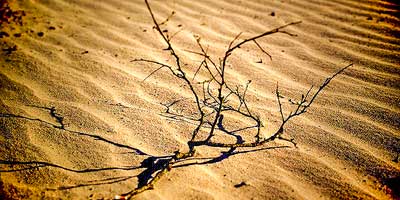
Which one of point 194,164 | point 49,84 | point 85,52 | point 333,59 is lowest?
point 194,164

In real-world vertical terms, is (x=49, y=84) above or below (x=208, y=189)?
above

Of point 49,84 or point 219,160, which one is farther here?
point 49,84

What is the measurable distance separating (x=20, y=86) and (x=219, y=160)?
1.62 m

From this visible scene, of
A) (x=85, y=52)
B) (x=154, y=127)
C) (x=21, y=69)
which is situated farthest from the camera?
(x=85, y=52)

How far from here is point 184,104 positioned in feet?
7.02

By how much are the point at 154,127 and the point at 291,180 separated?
0.89 meters

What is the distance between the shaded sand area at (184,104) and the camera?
1.65 meters

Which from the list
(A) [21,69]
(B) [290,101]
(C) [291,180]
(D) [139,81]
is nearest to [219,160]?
(C) [291,180]

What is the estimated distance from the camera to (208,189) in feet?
5.28

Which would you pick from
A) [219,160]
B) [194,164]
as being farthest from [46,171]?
[219,160]

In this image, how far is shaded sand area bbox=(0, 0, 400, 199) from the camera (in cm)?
165

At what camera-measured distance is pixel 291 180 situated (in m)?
1.66

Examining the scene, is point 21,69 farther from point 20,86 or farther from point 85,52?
point 85,52

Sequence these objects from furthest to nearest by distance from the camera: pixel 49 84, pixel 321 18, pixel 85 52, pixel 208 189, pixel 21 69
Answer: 1. pixel 321 18
2. pixel 85 52
3. pixel 21 69
4. pixel 49 84
5. pixel 208 189
